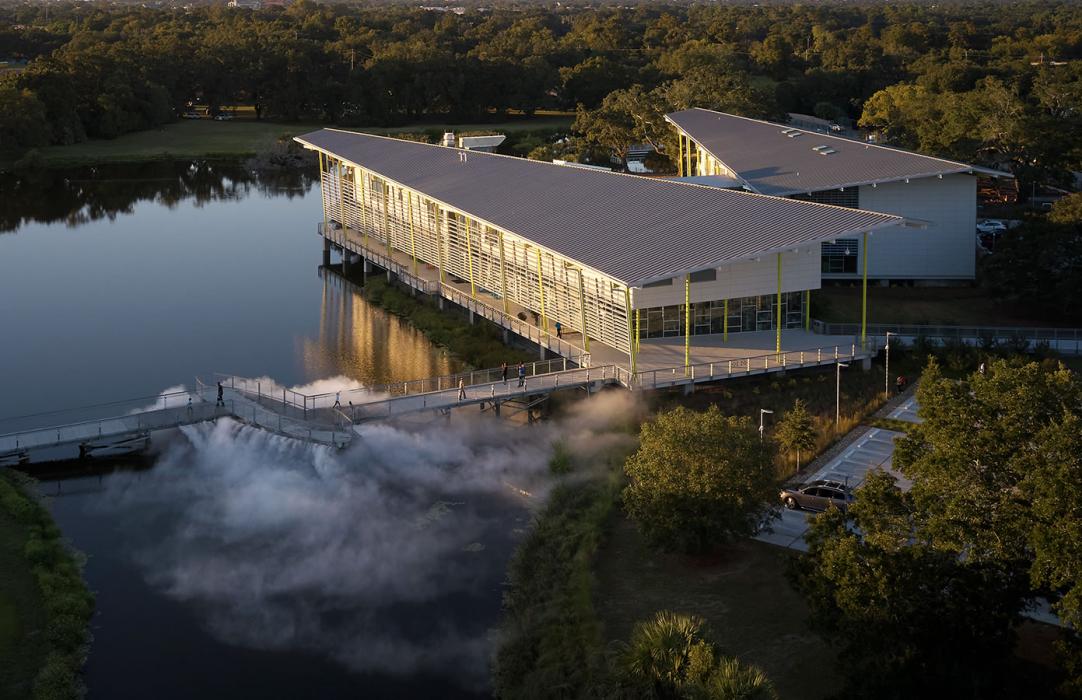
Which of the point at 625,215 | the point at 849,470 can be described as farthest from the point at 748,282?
the point at 849,470

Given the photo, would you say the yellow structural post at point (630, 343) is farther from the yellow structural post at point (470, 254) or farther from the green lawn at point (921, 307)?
the yellow structural post at point (470, 254)

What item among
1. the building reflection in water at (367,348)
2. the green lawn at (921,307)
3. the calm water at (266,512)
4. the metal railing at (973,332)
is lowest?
the calm water at (266,512)

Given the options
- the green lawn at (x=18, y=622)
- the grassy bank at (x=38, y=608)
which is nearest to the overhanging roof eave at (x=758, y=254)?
the grassy bank at (x=38, y=608)

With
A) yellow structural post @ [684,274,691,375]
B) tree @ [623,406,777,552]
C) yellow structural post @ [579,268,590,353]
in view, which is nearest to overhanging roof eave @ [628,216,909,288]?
yellow structural post @ [684,274,691,375]

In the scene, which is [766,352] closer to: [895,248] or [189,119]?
[895,248]

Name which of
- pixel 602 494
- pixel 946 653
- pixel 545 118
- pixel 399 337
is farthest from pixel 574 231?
pixel 545 118

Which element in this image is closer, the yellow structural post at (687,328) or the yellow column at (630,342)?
the yellow column at (630,342)

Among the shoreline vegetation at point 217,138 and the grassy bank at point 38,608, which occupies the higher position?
the shoreline vegetation at point 217,138
